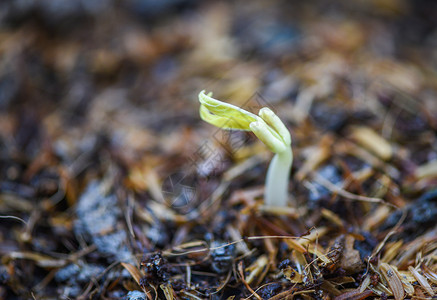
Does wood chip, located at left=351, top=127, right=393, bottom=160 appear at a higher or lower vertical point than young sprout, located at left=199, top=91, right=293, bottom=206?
lower

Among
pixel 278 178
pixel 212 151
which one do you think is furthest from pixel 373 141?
pixel 212 151

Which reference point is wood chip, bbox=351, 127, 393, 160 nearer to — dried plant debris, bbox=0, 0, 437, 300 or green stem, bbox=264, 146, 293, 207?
dried plant debris, bbox=0, 0, 437, 300

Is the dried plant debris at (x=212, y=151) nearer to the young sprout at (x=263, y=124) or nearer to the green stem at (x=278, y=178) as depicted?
the green stem at (x=278, y=178)

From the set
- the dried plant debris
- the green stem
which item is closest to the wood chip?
the dried plant debris

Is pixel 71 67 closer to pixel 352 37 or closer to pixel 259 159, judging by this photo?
pixel 259 159

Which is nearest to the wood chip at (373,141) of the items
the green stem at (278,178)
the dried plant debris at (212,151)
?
the dried plant debris at (212,151)

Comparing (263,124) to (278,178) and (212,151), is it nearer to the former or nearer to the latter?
(278,178)
